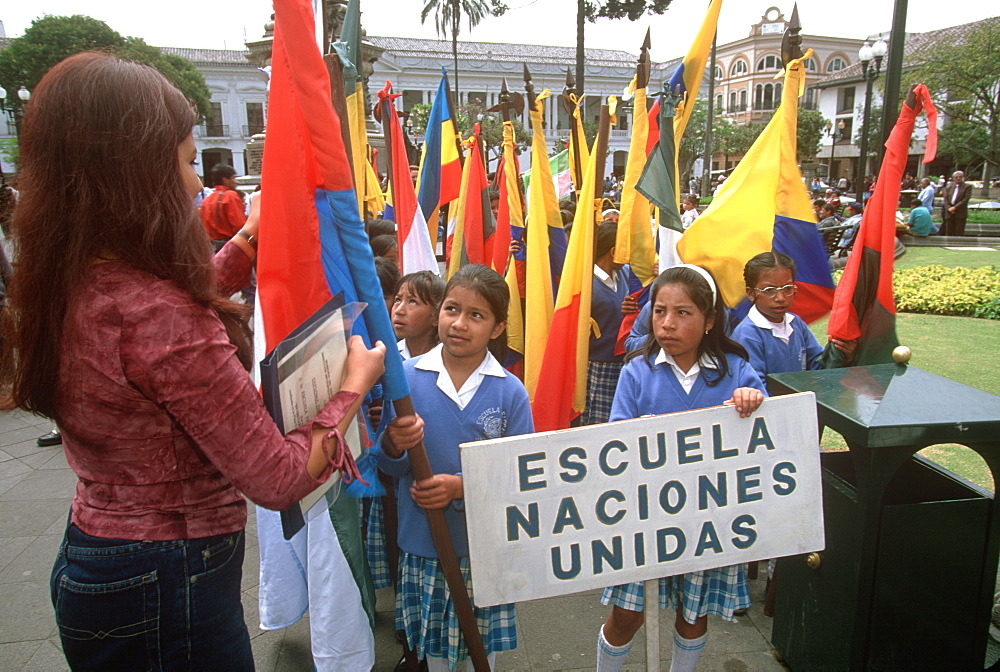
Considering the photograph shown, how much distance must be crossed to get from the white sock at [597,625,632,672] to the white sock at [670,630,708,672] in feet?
0.52

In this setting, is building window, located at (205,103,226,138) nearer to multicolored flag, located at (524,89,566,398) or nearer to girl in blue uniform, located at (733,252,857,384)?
multicolored flag, located at (524,89,566,398)

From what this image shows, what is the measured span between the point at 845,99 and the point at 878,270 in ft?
171

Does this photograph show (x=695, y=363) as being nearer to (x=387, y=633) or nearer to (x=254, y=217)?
(x=254, y=217)

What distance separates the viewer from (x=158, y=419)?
1.16 metres

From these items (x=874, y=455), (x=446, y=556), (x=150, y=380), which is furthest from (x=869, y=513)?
(x=150, y=380)

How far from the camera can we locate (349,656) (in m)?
2.15

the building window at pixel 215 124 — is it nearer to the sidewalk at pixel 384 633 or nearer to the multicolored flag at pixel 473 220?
the multicolored flag at pixel 473 220

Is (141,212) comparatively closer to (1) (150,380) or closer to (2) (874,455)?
(1) (150,380)

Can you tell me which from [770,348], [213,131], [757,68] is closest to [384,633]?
[770,348]

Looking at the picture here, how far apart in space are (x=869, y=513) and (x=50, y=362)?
80.2 inches

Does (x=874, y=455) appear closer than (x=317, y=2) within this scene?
Yes

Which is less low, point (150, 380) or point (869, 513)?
point (150, 380)

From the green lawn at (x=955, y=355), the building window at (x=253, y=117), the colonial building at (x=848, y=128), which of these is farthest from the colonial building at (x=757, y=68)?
the green lawn at (x=955, y=355)

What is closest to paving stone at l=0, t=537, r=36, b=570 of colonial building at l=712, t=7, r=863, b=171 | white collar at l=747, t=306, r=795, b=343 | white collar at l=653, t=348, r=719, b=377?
white collar at l=653, t=348, r=719, b=377
